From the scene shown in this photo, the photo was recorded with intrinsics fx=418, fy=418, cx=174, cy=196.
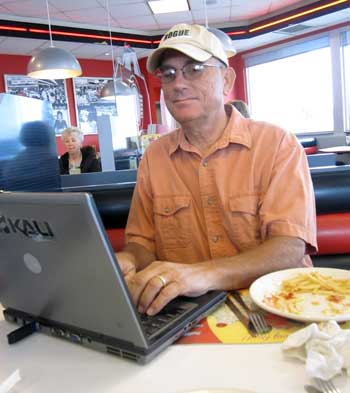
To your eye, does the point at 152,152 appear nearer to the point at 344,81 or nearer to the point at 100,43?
the point at 100,43

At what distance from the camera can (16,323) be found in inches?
36.6

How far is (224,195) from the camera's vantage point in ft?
4.56

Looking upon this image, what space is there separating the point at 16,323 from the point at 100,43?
6.88 meters

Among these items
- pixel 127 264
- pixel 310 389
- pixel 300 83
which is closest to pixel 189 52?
pixel 127 264

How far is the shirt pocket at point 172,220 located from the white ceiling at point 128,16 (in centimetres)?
495

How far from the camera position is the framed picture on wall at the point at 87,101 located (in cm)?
850

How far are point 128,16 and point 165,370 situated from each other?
6564 mm

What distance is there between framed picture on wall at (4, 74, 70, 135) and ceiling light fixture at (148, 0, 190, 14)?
9.08ft

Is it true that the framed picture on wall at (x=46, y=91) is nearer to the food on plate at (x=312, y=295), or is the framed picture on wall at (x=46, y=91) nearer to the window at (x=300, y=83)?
the window at (x=300, y=83)

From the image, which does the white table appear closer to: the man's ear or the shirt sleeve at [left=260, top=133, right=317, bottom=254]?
the shirt sleeve at [left=260, top=133, right=317, bottom=254]

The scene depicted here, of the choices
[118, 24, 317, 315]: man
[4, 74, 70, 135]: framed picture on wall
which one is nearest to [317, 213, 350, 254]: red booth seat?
[118, 24, 317, 315]: man

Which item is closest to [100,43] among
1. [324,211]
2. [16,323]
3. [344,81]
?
[344,81]

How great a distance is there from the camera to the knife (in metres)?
0.79

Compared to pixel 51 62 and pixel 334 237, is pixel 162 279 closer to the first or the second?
pixel 334 237
